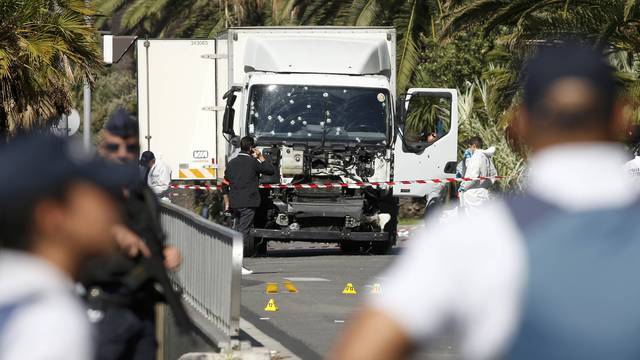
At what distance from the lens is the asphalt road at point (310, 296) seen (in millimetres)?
11688

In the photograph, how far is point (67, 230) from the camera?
2.86 metres

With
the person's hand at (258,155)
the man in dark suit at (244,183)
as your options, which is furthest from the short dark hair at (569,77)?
the person's hand at (258,155)

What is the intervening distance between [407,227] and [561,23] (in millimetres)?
11197

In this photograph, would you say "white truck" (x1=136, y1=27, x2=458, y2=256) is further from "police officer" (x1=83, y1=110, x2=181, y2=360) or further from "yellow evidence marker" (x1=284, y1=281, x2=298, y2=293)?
"police officer" (x1=83, y1=110, x2=181, y2=360)

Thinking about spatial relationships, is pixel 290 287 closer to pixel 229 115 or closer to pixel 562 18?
pixel 229 115

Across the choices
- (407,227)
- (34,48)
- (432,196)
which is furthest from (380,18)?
(34,48)

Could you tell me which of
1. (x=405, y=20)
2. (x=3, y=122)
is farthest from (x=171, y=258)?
(x=405, y=20)

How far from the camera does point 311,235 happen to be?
2062 centimetres

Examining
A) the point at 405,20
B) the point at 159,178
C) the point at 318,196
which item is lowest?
the point at 318,196

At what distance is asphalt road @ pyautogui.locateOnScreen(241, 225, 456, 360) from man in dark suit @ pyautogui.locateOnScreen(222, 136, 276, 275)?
2.38ft

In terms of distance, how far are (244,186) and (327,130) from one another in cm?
213

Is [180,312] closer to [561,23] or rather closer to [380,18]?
[561,23]

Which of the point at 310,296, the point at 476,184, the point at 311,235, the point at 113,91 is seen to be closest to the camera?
the point at 310,296

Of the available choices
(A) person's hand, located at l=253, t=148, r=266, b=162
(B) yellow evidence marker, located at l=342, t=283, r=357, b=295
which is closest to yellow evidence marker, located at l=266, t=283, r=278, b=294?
(B) yellow evidence marker, located at l=342, t=283, r=357, b=295
